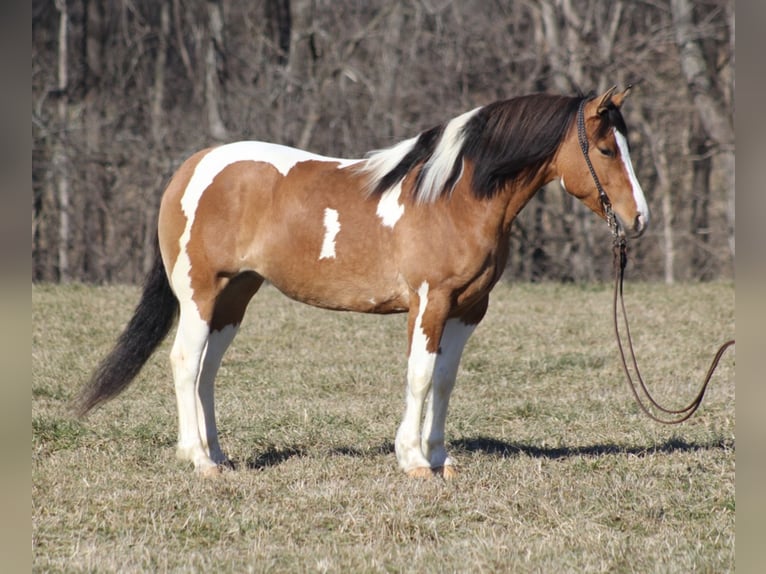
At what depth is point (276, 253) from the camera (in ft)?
16.8

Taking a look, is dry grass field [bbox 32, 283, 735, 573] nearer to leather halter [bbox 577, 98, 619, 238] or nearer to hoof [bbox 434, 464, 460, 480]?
hoof [bbox 434, 464, 460, 480]

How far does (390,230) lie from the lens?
4.96 m

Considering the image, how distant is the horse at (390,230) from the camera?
4828mm

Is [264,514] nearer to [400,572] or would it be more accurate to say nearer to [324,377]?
[400,572]

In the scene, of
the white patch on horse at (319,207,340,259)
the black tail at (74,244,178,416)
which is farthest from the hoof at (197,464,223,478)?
the white patch on horse at (319,207,340,259)

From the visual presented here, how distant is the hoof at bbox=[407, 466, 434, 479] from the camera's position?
A: 4839mm

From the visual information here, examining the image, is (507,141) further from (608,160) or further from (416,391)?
(416,391)

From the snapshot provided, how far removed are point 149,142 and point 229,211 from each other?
9046 millimetres

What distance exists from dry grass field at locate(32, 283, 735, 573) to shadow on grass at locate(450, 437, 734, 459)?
0.07 feet

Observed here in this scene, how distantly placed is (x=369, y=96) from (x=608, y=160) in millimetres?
9757

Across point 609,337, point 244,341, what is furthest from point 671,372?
point 244,341

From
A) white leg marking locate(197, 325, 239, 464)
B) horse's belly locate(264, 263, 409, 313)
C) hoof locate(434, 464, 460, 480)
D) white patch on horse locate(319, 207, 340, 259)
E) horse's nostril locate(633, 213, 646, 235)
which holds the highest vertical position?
horse's nostril locate(633, 213, 646, 235)

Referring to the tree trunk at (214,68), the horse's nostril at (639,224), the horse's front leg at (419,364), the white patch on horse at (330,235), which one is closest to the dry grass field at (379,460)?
the horse's front leg at (419,364)

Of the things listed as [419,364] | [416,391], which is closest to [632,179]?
[419,364]
